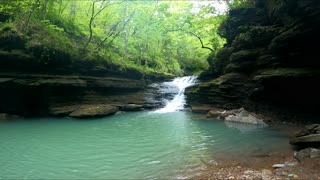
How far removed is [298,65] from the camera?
16.9 metres

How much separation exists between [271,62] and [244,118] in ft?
13.5

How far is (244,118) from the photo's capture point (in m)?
18.1

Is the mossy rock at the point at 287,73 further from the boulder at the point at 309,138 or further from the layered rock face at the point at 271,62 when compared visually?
the boulder at the point at 309,138

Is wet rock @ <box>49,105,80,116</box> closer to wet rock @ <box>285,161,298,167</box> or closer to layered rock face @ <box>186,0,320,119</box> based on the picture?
layered rock face @ <box>186,0,320,119</box>

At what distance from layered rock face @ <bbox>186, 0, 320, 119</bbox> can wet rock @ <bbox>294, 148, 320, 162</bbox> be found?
7.53 m

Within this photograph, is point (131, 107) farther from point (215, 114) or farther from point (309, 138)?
point (309, 138)

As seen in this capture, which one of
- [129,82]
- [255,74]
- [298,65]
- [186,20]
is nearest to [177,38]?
[186,20]

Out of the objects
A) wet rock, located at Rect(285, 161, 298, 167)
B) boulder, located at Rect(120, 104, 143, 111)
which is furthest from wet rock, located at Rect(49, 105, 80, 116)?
wet rock, located at Rect(285, 161, 298, 167)

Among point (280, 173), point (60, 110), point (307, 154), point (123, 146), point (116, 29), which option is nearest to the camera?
point (280, 173)

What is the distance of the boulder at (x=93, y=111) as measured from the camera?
19703 millimetres

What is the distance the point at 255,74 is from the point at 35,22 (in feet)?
55.9

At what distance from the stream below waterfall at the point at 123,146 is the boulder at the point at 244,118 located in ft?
3.48

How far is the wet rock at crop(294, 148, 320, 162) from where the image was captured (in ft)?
30.0

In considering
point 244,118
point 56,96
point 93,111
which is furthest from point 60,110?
point 244,118
